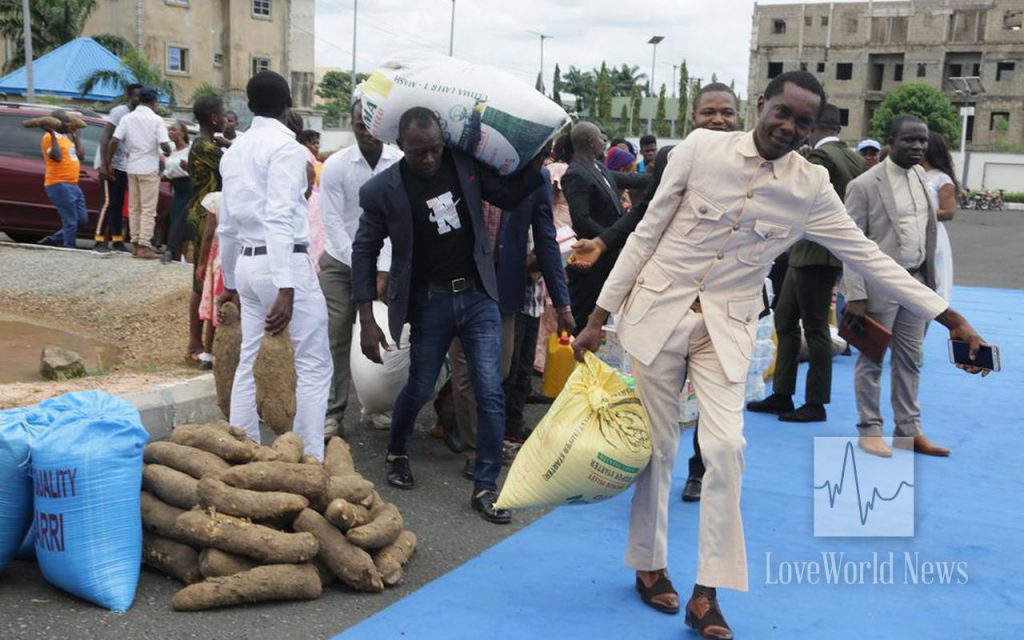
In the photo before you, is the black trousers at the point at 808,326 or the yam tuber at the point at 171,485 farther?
the black trousers at the point at 808,326

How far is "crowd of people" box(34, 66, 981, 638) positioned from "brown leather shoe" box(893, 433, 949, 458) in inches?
0.5

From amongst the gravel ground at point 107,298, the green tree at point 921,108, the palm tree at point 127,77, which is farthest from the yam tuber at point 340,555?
the green tree at point 921,108

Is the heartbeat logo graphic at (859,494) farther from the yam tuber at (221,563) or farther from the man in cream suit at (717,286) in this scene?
the yam tuber at (221,563)

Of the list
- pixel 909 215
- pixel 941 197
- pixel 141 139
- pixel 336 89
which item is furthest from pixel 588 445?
pixel 336 89

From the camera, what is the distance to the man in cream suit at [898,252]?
20.8 feet

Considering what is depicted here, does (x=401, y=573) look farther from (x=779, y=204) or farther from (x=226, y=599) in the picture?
(x=779, y=204)

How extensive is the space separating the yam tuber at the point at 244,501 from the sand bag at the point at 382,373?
7.14ft

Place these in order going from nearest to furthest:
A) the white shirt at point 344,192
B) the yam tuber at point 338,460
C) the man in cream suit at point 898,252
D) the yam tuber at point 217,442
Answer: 1. the yam tuber at point 217,442
2. the yam tuber at point 338,460
3. the white shirt at point 344,192
4. the man in cream suit at point 898,252

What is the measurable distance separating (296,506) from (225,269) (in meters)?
1.78

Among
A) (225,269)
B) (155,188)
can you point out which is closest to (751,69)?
(155,188)

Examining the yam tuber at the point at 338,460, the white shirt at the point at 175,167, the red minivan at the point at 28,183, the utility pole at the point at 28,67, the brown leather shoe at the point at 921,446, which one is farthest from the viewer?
the utility pole at the point at 28,67

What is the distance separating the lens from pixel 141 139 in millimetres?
11344

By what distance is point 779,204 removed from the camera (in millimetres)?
3895

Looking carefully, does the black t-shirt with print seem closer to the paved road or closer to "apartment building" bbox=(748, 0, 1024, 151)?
the paved road
